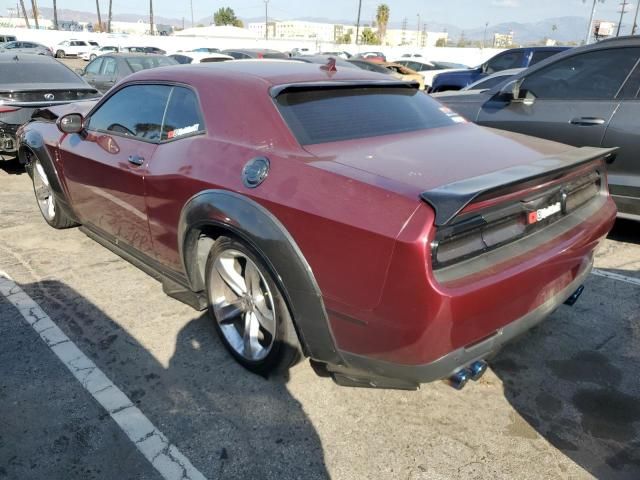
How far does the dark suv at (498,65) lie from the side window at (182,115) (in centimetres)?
1064

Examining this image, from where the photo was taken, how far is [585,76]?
4.79 meters

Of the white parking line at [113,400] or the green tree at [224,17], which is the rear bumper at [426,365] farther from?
the green tree at [224,17]

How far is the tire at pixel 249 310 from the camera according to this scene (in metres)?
2.55

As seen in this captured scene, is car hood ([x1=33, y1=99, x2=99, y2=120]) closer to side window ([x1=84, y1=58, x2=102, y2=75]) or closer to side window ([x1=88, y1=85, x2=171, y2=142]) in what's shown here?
side window ([x1=88, y1=85, x2=171, y2=142])

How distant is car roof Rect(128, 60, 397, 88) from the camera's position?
9.68 ft

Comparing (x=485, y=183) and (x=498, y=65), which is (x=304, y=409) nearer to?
(x=485, y=183)

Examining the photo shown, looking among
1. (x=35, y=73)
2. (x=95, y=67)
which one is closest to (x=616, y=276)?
(x=35, y=73)

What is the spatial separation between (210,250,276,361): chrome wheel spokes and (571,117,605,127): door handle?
3.46 metres

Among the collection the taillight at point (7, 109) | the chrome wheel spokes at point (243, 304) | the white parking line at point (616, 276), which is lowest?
the white parking line at point (616, 276)

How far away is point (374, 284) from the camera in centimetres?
203

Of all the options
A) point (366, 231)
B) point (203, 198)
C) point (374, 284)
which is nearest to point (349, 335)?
point (374, 284)

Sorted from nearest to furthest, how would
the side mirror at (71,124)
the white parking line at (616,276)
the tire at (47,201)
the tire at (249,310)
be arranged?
the tire at (249,310) → the side mirror at (71,124) → the white parking line at (616,276) → the tire at (47,201)

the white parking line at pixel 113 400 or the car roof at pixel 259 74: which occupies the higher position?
the car roof at pixel 259 74

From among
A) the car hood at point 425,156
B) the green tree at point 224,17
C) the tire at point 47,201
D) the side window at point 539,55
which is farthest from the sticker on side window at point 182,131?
the green tree at point 224,17
